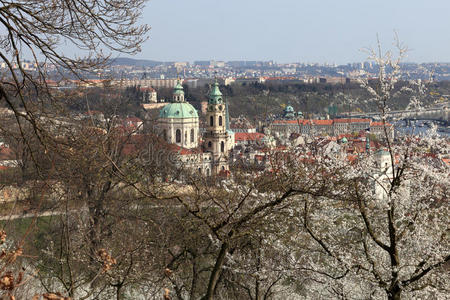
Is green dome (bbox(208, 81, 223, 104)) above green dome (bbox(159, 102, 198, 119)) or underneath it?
above

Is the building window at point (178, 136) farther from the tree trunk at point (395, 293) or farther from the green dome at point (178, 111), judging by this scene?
the tree trunk at point (395, 293)

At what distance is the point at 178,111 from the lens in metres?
47.9

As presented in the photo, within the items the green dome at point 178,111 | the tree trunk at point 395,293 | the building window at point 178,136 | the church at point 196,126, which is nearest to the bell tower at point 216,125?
the church at point 196,126

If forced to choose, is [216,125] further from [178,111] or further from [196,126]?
[178,111]

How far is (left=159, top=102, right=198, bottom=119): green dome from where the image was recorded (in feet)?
156

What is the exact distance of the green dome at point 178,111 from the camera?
47562 millimetres

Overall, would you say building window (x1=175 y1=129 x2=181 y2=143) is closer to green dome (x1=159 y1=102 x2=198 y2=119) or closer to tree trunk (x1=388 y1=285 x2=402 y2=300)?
green dome (x1=159 y1=102 x2=198 y2=119)

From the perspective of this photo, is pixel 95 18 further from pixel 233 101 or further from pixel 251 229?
pixel 233 101

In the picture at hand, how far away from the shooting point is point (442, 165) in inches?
326

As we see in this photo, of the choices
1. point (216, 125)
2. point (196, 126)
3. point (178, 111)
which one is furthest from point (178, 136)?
point (216, 125)

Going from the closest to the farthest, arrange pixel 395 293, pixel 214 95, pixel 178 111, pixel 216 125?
1. pixel 395 293
2. pixel 214 95
3. pixel 216 125
4. pixel 178 111

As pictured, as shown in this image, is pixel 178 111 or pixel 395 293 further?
pixel 178 111

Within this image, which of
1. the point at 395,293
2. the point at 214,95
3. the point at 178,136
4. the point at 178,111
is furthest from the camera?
the point at 178,111

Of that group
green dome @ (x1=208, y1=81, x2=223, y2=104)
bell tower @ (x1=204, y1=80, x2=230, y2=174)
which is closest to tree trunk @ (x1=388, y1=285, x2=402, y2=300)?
bell tower @ (x1=204, y1=80, x2=230, y2=174)
